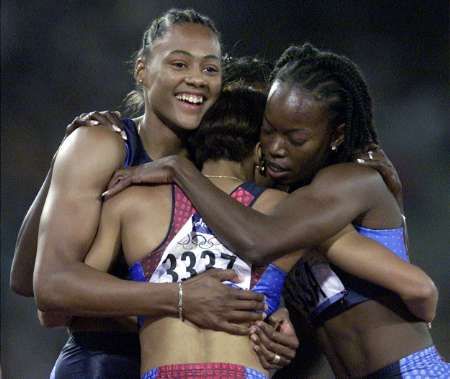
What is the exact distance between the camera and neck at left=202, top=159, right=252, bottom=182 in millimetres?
2301

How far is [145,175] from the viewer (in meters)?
2.19

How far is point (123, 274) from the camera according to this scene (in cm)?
246

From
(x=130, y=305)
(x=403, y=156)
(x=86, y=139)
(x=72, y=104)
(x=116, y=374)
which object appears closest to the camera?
(x=130, y=305)

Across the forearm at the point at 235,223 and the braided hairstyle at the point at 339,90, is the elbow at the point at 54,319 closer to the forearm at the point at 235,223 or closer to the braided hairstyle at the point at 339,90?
the forearm at the point at 235,223

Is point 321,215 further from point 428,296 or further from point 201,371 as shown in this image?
point 201,371

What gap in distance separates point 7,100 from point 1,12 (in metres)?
0.65

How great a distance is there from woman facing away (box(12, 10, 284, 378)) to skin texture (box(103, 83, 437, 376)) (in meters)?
0.12

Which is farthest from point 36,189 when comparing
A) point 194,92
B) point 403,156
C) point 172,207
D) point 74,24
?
point 172,207

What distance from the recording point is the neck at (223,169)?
7.55ft

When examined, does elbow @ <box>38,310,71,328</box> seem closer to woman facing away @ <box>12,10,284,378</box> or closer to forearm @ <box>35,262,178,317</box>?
woman facing away @ <box>12,10,284,378</box>

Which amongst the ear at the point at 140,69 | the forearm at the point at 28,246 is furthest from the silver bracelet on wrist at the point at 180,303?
the ear at the point at 140,69

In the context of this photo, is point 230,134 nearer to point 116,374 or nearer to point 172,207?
point 172,207

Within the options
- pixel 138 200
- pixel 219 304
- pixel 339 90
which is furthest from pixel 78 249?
pixel 339 90

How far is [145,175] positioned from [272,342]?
0.55 m
